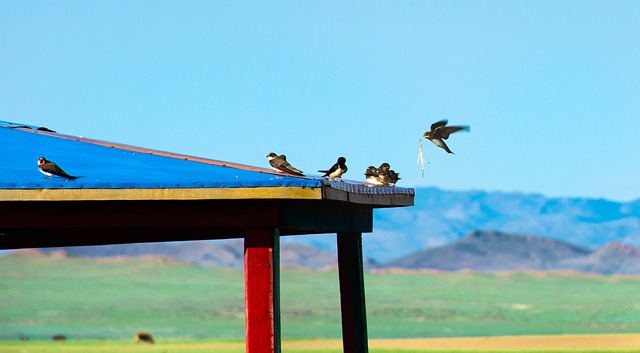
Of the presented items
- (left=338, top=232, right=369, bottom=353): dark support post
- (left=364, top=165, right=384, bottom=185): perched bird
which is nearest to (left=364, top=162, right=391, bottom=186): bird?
(left=364, top=165, right=384, bottom=185): perched bird

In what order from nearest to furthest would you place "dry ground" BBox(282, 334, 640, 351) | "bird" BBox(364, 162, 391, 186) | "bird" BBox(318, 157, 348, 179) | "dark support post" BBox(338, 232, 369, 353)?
1. "bird" BBox(318, 157, 348, 179)
2. "bird" BBox(364, 162, 391, 186)
3. "dark support post" BBox(338, 232, 369, 353)
4. "dry ground" BBox(282, 334, 640, 351)

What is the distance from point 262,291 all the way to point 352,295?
3689 millimetres

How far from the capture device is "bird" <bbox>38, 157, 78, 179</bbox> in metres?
12.4

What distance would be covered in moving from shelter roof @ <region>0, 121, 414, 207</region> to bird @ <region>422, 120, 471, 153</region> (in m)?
0.70

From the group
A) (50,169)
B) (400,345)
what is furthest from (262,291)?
(400,345)

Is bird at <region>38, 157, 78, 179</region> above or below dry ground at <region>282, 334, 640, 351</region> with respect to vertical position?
below

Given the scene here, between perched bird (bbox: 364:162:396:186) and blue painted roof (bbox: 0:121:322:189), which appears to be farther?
perched bird (bbox: 364:162:396:186)

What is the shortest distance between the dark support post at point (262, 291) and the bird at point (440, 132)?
3.34 m

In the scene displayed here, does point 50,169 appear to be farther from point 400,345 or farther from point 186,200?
point 400,345

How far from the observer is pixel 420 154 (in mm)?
14414

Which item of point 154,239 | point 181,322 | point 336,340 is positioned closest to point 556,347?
point 336,340

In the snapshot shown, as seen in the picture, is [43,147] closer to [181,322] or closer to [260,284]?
[260,284]

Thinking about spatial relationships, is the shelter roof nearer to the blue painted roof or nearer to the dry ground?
the blue painted roof

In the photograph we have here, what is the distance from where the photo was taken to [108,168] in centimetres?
1303
